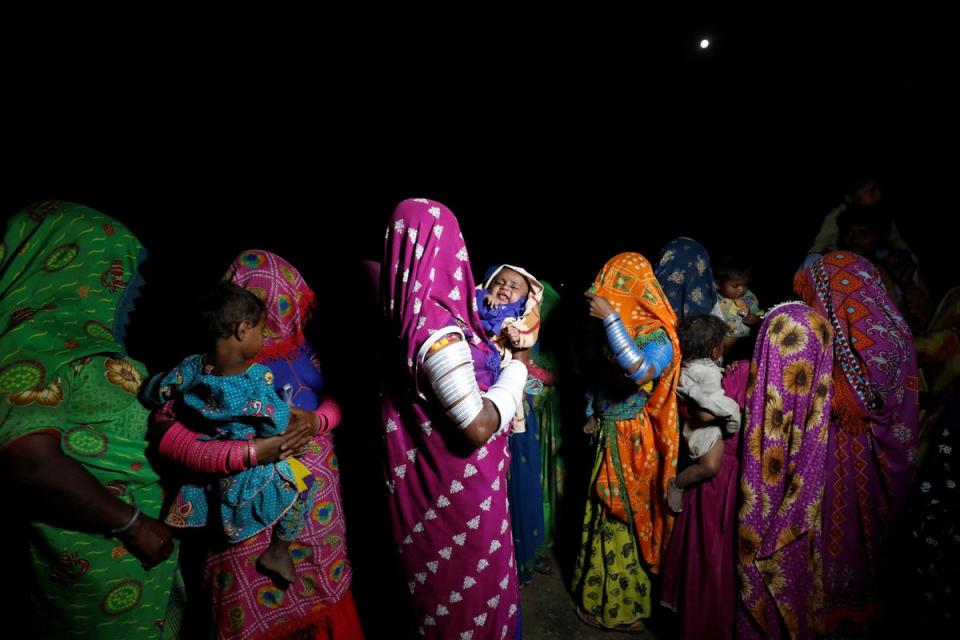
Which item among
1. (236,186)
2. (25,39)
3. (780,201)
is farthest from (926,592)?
(25,39)

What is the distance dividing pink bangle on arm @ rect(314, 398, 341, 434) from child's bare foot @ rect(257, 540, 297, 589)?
19.2 inches

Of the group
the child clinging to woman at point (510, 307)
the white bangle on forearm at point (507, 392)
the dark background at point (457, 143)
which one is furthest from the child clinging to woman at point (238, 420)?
the child clinging to woman at point (510, 307)

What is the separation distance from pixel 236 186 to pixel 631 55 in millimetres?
3932

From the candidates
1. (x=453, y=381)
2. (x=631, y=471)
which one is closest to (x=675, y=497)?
(x=631, y=471)

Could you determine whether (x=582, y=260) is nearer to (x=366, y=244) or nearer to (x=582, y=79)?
(x=582, y=79)

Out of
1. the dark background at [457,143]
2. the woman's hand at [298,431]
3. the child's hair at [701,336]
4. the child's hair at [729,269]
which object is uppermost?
the dark background at [457,143]

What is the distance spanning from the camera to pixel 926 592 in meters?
2.29

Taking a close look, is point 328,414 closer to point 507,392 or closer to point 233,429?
point 233,429

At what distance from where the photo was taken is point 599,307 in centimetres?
218

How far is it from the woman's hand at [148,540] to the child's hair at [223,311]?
81cm

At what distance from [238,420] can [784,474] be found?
2.62 metres

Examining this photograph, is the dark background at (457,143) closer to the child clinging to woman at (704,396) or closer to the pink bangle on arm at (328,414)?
the pink bangle on arm at (328,414)

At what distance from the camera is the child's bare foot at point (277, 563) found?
1.67 metres

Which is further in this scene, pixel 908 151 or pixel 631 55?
pixel 631 55
